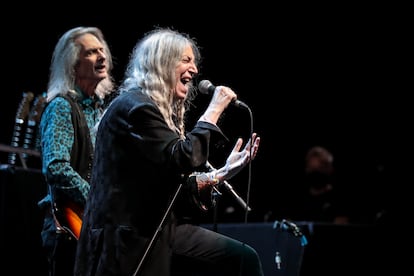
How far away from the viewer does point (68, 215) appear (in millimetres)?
3197

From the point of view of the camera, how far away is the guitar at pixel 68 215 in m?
3.18

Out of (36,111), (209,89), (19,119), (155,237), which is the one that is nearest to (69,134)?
(209,89)

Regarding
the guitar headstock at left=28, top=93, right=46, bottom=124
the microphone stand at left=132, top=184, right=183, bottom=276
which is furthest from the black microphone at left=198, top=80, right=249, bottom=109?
the guitar headstock at left=28, top=93, right=46, bottom=124

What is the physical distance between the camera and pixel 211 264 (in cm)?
294

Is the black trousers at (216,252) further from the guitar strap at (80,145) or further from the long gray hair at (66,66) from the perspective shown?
the long gray hair at (66,66)

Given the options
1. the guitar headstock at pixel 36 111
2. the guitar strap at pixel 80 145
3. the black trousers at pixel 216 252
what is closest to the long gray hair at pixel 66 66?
the guitar strap at pixel 80 145

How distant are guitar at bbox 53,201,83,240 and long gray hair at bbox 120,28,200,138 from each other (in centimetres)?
64

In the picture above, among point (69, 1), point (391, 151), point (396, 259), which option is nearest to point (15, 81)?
point (69, 1)

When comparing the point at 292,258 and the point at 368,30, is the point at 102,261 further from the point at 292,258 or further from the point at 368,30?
the point at 368,30

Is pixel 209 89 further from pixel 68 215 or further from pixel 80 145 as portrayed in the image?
pixel 68 215

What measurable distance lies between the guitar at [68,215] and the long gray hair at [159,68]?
25.2 inches

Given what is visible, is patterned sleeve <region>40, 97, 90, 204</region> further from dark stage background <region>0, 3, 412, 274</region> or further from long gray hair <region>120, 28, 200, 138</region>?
dark stage background <region>0, 3, 412, 274</region>

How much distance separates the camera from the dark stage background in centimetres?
586

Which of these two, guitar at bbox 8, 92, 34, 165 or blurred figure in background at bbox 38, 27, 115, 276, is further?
guitar at bbox 8, 92, 34, 165
